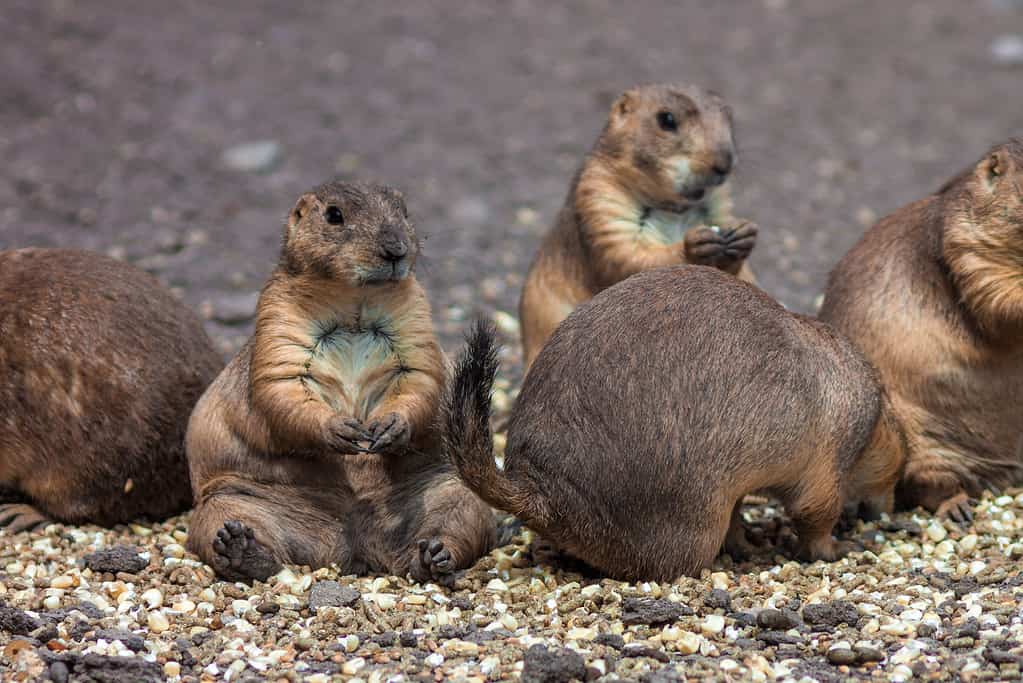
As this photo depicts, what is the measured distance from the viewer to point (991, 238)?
267 inches

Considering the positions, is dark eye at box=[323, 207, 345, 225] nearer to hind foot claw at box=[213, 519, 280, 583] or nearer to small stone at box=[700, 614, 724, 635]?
hind foot claw at box=[213, 519, 280, 583]

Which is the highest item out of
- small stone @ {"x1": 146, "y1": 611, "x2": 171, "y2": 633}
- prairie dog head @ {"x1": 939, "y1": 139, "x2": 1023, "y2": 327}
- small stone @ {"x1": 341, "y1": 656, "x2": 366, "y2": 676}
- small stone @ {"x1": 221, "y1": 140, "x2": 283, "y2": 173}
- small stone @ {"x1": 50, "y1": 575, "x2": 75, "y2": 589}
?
prairie dog head @ {"x1": 939, "y1": 139, "x2": 1023, "y2": 327}

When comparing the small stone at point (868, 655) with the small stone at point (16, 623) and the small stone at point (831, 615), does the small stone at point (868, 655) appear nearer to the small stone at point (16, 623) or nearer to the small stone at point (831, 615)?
the small stone at point (831, 615)

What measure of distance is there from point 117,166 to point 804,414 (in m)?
8.02

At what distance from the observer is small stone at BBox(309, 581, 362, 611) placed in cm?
596

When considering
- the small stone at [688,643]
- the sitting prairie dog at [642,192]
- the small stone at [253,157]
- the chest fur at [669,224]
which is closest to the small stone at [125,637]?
the small stone at [688,643]

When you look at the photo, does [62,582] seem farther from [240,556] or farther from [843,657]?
[843,657]

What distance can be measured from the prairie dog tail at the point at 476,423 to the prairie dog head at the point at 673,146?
2.43 meters

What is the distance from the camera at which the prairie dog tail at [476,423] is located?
5680mm

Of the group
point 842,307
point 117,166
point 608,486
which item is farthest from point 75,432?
point 117,166

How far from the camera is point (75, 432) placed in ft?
22.9

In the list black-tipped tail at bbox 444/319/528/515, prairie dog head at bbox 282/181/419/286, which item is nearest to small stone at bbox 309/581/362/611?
black-tipped tail at bbox 444/319/528/515

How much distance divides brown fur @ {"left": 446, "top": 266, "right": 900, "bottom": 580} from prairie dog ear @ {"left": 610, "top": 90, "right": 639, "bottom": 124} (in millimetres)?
2213

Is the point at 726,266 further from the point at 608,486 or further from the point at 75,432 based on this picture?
the point at 75,432
